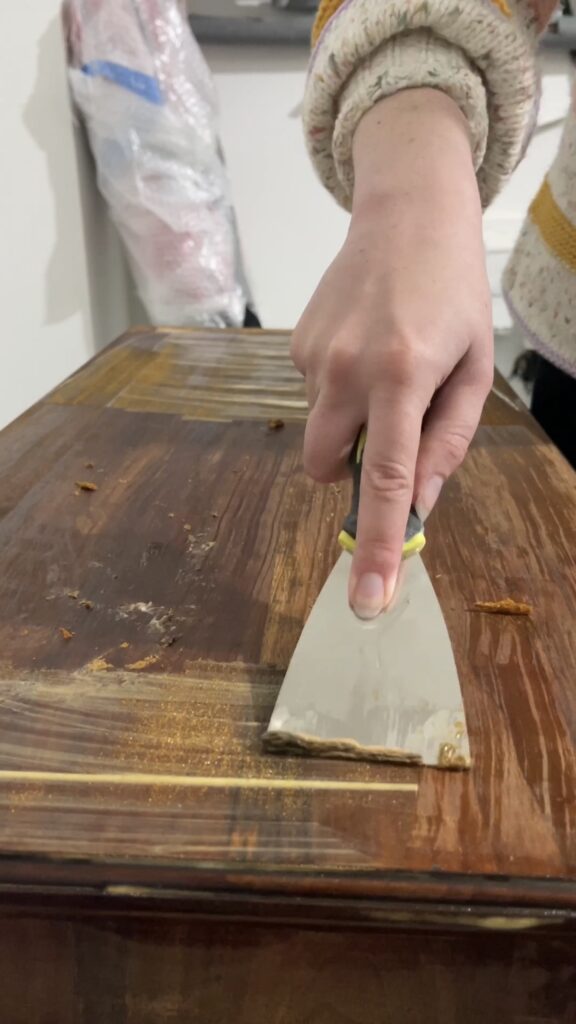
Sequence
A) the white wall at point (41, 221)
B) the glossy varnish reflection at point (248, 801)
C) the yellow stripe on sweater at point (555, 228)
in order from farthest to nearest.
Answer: the white wall at point (41, 221) < the yellow stripe on sweater at point (555, 228) < the glossy varnish reflection at point (248, 801)

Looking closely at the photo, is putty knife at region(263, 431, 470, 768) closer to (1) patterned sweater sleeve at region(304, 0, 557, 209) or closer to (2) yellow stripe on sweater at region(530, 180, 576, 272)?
(1) patterned sweater sleeve at region(304, 0, 557, 209)

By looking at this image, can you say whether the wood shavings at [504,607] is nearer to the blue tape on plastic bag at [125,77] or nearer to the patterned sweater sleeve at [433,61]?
the patterned sweater sleeve at [433,61]

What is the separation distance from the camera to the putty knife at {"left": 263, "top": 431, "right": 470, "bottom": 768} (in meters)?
0.35

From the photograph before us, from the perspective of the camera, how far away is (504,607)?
1.51ft

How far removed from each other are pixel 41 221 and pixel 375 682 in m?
1.14

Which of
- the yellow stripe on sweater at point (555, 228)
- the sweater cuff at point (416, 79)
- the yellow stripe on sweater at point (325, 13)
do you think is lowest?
the yellow stripe on sweater at point (555, 228)

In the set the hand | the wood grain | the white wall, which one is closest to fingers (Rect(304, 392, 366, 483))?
the hand

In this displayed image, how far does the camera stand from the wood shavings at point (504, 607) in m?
0.46

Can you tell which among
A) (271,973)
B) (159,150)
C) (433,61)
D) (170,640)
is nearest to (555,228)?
(433,61)

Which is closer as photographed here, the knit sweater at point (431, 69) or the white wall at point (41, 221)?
the knit sweater at point (431, 69)

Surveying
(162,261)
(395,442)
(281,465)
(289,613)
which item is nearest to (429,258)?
(395,442)

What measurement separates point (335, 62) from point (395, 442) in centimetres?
26

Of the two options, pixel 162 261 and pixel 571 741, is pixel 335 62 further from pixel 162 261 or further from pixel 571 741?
pixel 162 261

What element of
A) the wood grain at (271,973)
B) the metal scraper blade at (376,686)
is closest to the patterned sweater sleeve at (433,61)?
the metal scraper blade at (376,686)
